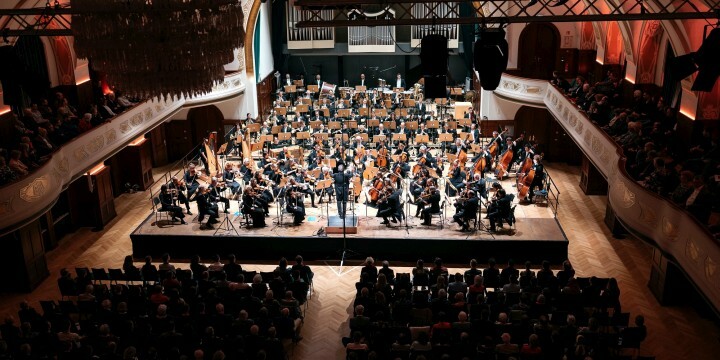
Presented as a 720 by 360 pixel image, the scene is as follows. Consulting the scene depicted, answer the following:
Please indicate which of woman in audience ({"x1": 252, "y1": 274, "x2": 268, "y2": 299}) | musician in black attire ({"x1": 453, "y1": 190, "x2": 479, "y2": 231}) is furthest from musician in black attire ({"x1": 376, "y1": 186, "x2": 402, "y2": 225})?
woman in audience ({"x1": 252, "y1": 274, "x2": 268, "y2": 299})

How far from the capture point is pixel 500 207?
14578mm

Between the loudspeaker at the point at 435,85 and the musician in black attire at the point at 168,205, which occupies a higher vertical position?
the loudspeaker at the point at 435,85

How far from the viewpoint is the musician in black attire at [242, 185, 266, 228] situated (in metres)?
15.1

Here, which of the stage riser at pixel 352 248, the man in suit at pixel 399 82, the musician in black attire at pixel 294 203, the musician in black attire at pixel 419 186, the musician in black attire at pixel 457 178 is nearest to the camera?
the stage riser at pixel 352 248

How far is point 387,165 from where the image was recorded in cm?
1817

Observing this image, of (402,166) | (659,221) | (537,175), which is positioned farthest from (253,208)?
(659,221)

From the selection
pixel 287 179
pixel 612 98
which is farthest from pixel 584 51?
pixel 287 179

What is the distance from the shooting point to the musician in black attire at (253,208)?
49.6ft

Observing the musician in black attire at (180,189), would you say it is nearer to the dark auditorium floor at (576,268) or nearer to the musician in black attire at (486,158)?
the dark auditorium floor at (576,268)

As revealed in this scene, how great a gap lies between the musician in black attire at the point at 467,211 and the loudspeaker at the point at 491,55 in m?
4.48

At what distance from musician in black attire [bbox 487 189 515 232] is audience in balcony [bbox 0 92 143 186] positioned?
872 centimetres

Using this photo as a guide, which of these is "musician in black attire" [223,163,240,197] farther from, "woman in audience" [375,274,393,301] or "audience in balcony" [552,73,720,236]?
"audience in balcony" [552,73,720,236]

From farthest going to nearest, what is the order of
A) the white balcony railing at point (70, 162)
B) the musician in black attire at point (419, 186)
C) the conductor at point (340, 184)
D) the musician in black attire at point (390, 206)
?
Answer: the musician in black attire at point (419, 186) < the conductor at point (340, 184) < the musician in black attire at point (390, 206) < the white balcony railing at point (70, 162)

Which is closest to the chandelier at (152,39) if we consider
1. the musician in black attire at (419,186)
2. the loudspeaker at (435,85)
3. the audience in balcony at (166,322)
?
the audience in balcony at (166,322)
